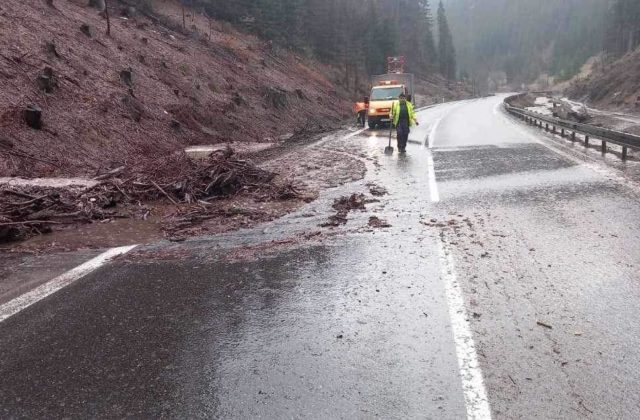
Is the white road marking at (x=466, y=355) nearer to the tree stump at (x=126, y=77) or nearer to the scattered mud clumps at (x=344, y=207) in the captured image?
the scattered mud clumps at (x=344, y=207)

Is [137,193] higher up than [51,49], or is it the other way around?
[51,49]

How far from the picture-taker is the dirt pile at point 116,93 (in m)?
13.5

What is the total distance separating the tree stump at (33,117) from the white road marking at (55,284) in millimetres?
7869

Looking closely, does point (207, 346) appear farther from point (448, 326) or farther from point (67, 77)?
point (67, 77)

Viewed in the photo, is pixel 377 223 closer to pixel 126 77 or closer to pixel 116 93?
pixel 116 93

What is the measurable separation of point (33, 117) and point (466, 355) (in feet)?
42.9

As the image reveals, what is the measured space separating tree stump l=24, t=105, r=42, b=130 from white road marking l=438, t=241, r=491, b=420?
466 inches

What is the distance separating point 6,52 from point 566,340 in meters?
16.9

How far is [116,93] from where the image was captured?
17.6 m

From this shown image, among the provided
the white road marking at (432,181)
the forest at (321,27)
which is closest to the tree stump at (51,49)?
the white road marking at (432,181)

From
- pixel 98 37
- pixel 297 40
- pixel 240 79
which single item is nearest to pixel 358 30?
pixel 297 40

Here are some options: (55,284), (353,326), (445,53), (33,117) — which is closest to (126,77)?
(33,117)

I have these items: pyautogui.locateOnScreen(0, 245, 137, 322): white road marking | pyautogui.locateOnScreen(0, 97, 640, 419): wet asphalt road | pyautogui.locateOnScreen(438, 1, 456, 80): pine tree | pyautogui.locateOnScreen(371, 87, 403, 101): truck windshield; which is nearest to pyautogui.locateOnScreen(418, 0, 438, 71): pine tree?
pyautogui.locateOnScreen(438, 1, 456, 80): pine tree

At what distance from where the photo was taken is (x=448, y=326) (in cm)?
445
